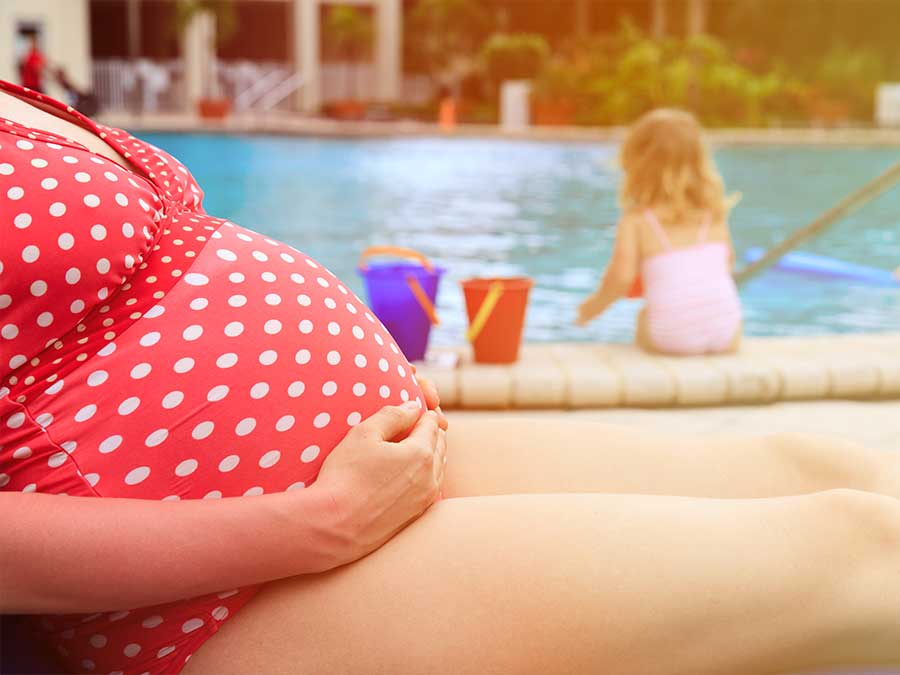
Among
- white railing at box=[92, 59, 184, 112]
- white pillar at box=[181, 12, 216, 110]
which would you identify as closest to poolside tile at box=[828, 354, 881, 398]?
white railing at box=[92, 59, 184, 112]

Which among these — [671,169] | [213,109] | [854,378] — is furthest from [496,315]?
[213,109]

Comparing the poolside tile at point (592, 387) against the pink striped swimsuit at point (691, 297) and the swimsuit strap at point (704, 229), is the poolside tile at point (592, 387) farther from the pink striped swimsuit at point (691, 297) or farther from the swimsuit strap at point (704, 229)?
the swimsuit strap at point (704, 229)

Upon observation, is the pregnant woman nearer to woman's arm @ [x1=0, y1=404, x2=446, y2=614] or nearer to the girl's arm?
woman's arm @ [x1=0, y1=404, x2=446, y2=614]

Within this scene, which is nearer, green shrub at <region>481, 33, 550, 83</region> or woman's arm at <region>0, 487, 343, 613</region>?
woman's arm at <region>0, 487, 343, 613</region>

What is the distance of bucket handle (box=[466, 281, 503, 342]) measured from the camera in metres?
3.21

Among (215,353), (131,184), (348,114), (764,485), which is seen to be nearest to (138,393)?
(215,353)

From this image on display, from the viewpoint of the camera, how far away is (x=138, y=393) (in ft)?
3.30

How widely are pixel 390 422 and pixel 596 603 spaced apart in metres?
0.29

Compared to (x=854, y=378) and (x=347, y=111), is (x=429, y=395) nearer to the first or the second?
(x=854, y=378)

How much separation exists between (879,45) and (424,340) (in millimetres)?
25386

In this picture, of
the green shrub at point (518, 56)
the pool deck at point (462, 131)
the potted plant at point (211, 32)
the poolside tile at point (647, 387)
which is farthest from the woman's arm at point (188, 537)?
the green shrub at point (518, 56)

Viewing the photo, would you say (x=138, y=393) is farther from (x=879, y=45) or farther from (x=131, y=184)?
(x=879, y=45)

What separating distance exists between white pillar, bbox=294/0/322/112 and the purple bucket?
2452cm

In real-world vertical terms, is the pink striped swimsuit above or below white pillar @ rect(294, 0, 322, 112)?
below
